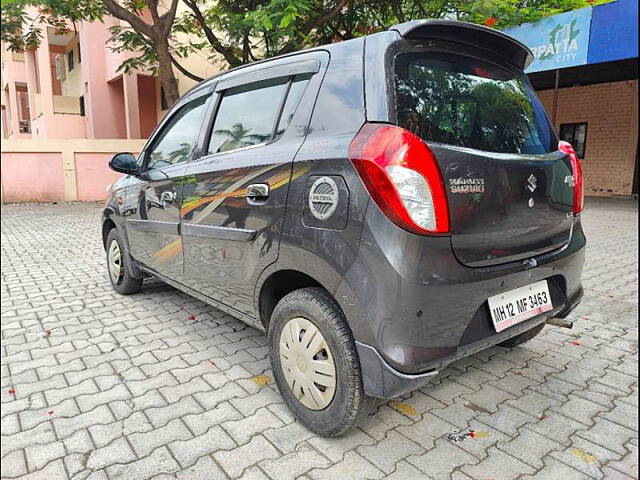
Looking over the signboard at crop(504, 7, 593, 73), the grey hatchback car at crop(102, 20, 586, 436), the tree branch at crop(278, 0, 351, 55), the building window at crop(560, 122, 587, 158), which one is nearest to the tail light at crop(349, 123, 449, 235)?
the grey hatchback car at crop(102, 20, 586, 436)

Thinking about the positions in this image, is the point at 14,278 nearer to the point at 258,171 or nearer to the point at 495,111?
the point at 258,171

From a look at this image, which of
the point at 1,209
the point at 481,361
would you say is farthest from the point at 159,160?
the point at 1,209

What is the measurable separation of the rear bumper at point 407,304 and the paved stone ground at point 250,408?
51 cm

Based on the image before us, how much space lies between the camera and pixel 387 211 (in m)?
1.84

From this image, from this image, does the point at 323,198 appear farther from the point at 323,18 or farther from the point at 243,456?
the point at 323,18

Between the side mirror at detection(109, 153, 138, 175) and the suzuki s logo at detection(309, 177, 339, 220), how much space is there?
2313 mm

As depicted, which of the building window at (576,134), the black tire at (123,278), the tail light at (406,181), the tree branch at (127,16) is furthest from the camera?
the building window at (576,134)

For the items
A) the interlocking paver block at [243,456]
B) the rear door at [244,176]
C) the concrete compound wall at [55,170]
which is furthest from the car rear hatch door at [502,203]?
the concrete compound wall at [55,170]

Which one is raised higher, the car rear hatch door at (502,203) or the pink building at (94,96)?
the pink building at (94,96)

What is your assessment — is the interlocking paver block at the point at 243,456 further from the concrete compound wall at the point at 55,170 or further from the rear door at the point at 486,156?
the concrete compound wall at the point at 55,170

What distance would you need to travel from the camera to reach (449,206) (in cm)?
190

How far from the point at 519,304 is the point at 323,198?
41.8 inches

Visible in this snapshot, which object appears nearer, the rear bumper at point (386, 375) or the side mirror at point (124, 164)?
the rear bumper at point (386, 375)

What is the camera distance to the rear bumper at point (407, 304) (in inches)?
72.4
